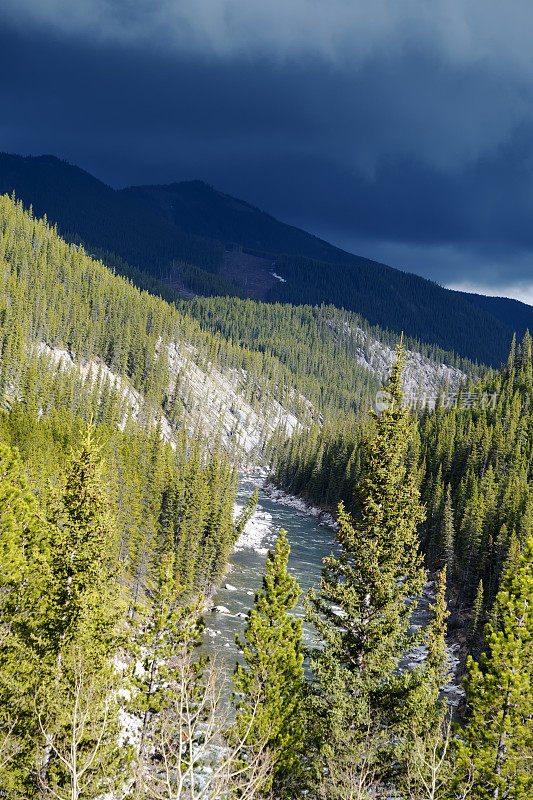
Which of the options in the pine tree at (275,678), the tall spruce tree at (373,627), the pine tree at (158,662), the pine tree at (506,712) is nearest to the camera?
the pine tree at (506,712)

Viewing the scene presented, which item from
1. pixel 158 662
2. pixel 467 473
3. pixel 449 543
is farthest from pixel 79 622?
pixel 467 473

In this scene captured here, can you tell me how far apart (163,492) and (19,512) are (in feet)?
139

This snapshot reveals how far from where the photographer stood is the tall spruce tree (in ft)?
62.5

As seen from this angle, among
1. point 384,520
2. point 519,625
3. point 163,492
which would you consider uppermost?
point 384,520

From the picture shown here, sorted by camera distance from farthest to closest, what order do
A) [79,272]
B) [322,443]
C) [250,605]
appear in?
[79,272] < [322,443] < [250,605]

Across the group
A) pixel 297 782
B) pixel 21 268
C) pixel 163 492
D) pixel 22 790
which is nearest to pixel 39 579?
pixel 22 790

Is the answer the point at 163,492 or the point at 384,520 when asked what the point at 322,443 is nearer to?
the point at 163,492

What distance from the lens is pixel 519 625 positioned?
1977 centimetres

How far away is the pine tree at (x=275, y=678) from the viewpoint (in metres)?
21.1

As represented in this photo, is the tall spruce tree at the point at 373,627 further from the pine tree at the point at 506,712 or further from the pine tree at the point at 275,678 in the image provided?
the pine tree at the point at 506,712

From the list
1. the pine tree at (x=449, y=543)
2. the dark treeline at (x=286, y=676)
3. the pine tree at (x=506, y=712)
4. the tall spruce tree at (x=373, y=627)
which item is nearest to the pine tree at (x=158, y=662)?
the dark treeline at (x=286, y=676)

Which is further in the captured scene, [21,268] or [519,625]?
[21,268]

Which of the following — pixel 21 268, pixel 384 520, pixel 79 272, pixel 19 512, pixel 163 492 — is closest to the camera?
pixel 384 520

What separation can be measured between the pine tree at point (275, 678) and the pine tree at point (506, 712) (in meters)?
6.69
